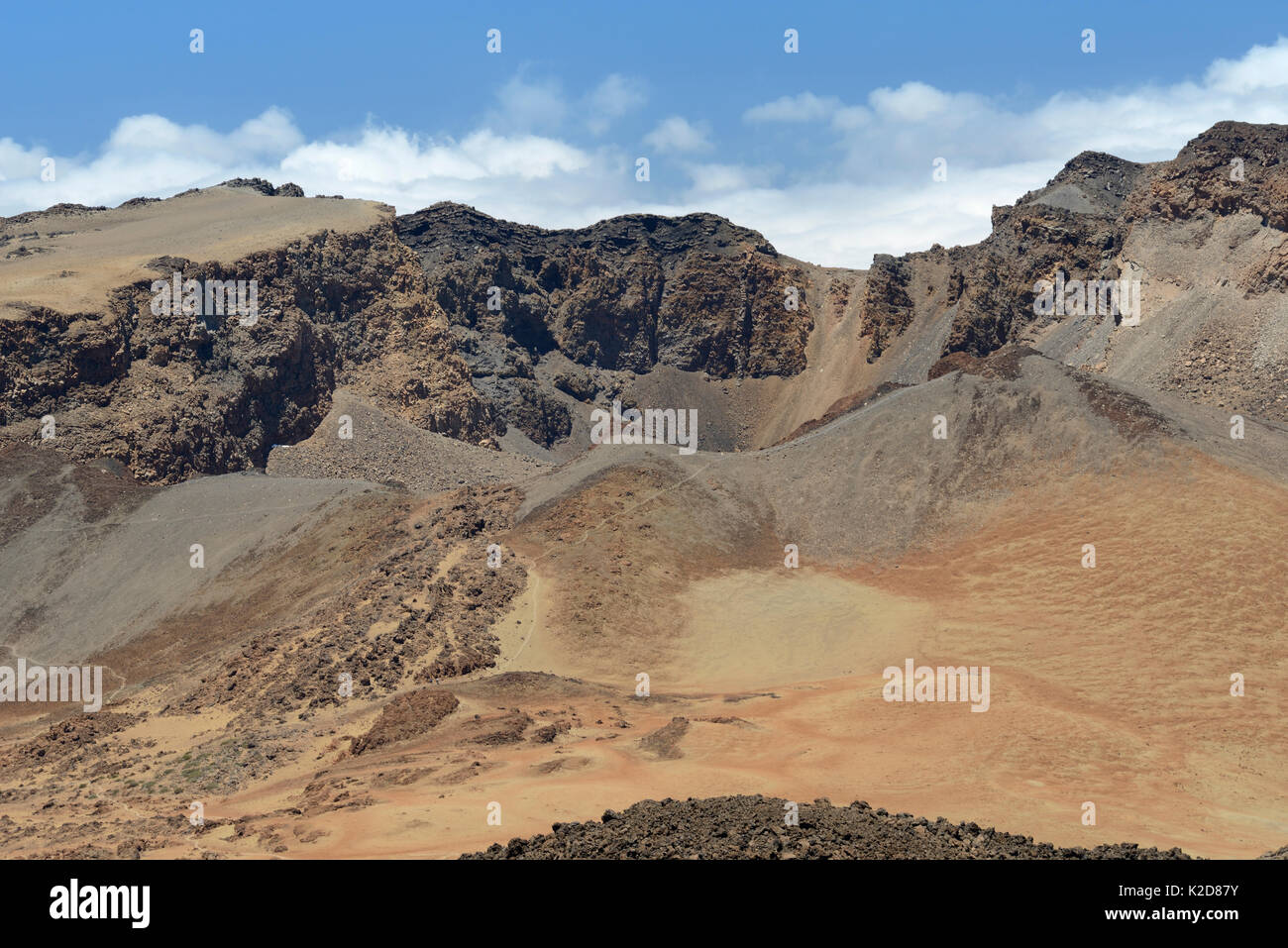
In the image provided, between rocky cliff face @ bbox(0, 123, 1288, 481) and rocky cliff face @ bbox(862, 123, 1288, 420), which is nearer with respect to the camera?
rocky cliff face @ bbox(862, 123, 1288, 420)

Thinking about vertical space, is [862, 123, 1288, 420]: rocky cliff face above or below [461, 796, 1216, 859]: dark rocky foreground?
above

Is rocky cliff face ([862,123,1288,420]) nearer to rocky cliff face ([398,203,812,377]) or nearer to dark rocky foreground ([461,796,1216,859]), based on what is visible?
rocky cliff face ([398,203,812,377])

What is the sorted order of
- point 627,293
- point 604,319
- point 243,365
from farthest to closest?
point 627,293 < point 604,319 < point 243,365

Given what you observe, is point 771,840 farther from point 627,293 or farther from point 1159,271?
point 627,293

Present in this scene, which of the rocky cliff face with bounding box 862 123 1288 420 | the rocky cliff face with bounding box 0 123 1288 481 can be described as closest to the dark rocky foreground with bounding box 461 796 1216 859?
the rocky cliff face with bounding box 0 123 1288 481

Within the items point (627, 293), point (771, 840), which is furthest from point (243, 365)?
point (771, 840)

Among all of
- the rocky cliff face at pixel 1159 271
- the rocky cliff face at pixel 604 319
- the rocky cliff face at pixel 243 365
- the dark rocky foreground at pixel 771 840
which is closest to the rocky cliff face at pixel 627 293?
the rocky cliff face at pixel 604 319

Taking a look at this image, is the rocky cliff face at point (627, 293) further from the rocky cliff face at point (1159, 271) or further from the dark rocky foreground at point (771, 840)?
the dark rocky foreground at point (771, 840)

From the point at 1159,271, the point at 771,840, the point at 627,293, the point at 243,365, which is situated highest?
the point at 627,293

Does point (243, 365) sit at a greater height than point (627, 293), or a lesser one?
lesser
